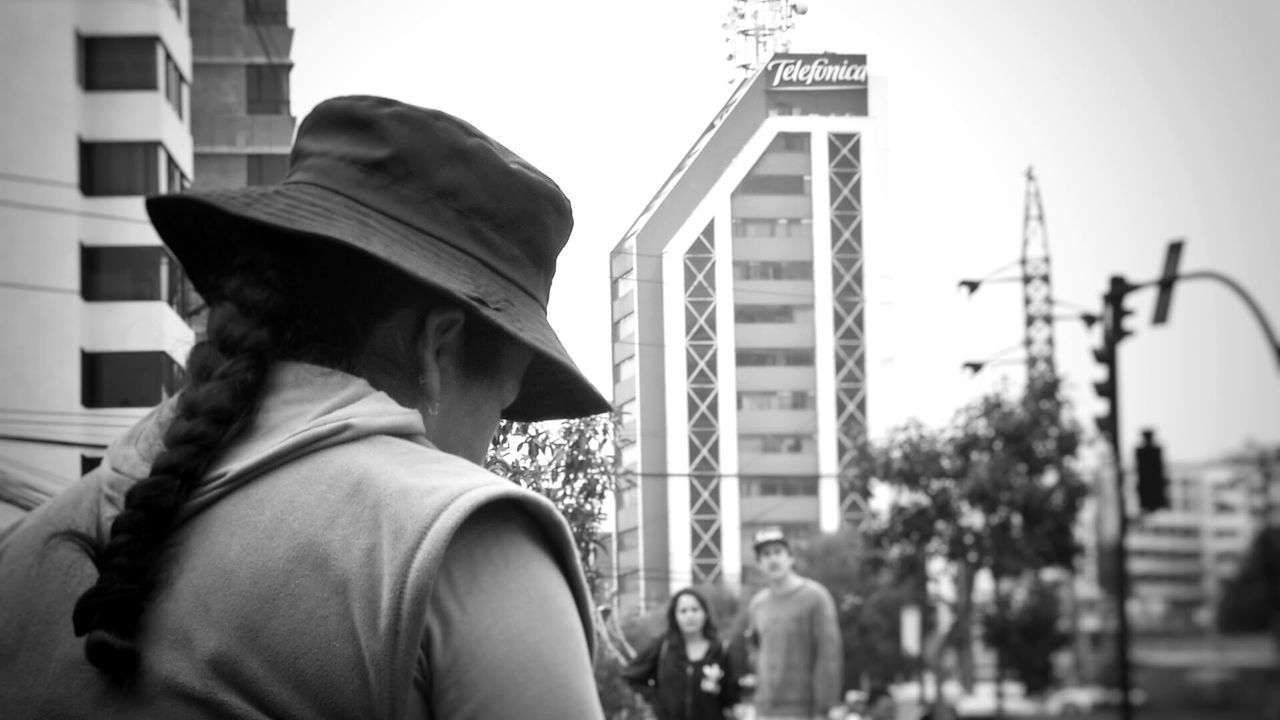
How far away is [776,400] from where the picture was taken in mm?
2873

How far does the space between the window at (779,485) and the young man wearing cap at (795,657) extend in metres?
1.09

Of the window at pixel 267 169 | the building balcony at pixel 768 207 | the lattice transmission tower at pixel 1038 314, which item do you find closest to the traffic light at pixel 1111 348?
the lattice transmission tower at pixel 1038 314

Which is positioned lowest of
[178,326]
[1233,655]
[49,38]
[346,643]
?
[1233,655]

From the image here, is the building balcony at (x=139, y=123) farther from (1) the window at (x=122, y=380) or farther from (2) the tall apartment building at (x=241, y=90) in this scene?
(1) the window at (x=122, y=380)

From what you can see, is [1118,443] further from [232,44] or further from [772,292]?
[232,44]

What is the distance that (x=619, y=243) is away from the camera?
197 centimetres

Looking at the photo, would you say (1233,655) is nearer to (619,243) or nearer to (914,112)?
A: (619,243)

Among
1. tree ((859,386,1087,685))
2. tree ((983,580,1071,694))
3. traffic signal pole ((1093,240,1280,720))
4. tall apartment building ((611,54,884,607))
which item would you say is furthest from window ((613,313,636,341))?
tree ((859,386,1087,685))

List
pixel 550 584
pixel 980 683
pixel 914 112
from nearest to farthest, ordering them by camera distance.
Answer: pixel 550 584, pixel 914 112, pixel 980 683

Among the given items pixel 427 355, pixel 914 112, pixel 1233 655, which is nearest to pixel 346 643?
pixel 427 355

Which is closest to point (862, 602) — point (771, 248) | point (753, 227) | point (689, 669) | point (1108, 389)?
point (689, 669)

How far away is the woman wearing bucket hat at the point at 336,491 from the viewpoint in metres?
0.80

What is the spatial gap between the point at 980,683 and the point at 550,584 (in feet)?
20.4

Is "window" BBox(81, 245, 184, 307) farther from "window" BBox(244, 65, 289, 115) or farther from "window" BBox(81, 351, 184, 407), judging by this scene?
"window" BBox(244, 65, 289, 115)
